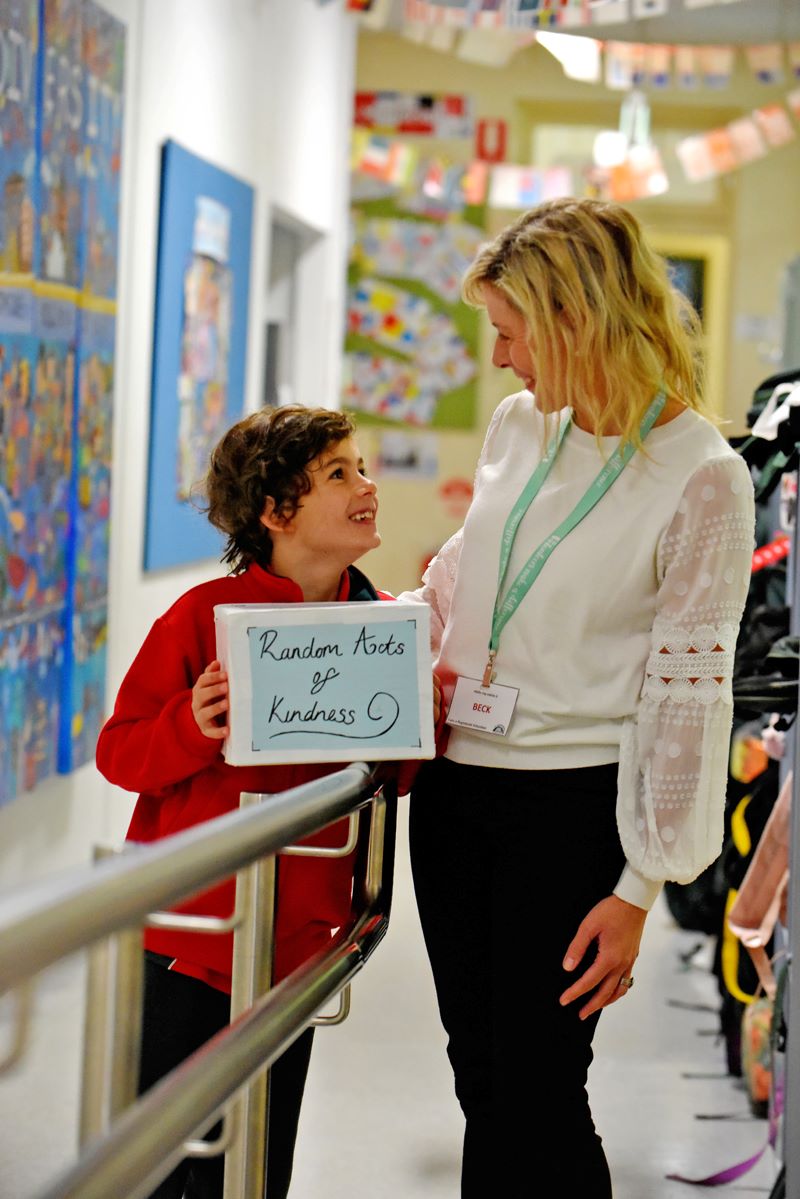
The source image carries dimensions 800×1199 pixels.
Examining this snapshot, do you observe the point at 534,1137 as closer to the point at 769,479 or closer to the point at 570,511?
the point at 570,511

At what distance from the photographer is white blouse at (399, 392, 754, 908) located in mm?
1538

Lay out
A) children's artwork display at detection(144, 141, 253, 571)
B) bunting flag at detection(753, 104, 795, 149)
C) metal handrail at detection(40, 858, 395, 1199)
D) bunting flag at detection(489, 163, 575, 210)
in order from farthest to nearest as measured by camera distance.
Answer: bunting flag at detection(489, 163, 575, 210) < bunting flag at detection(753, 104, 795, 149) < children's artwork display at detection(144, 141, 253, 571) < metal handrail at detection(40, 858, 395, 1199)

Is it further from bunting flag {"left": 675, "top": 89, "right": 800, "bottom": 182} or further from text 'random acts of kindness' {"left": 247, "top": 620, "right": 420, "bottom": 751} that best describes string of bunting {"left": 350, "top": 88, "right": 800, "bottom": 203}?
text 'random acts of kindness' {"left": 247, "top": 620, "right": 420, "bottom": 751}

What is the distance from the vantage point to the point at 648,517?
5.19 ft

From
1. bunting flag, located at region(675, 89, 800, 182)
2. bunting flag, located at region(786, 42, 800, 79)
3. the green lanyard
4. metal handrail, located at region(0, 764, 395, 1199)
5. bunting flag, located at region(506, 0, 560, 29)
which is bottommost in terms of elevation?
metal handrail, located at region(0, 764, 395, 1199)

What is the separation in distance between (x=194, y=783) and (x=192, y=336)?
3.24 meters

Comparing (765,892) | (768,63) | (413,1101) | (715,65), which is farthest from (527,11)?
(413,1101)

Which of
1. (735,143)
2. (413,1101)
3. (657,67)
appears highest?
(657,67)

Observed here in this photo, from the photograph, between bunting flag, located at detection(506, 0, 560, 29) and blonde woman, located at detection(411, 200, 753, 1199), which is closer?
blonde woman, located at detection(411, 200, 753, 1199)

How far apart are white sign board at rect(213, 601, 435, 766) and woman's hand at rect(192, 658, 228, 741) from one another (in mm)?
12

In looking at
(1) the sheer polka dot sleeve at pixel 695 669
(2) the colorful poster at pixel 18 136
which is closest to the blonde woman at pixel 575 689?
(1) the sheer polka dot sleeve at pixel 695 669

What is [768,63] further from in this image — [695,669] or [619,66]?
[695,669]

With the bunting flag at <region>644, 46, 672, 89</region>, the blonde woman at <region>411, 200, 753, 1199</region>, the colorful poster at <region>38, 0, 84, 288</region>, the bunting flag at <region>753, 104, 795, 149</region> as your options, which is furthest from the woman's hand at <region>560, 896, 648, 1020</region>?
the bunting flag at <region>753, 104, 795, 149</region>

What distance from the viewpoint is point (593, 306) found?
157 cm
